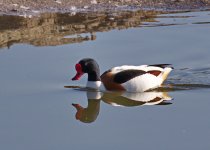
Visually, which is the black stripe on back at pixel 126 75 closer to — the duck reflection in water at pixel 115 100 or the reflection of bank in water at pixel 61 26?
the duck reflection in water at pixel 115 100

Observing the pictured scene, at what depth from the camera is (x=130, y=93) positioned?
11633 millimetres

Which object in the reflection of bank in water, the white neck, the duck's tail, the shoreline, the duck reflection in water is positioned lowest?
the duck reflection in water

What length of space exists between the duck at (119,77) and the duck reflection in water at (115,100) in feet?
0.39

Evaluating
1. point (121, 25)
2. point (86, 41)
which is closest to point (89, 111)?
point (86, 41)

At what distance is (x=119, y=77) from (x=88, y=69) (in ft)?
1.75

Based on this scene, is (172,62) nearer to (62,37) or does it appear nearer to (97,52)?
(97,52)

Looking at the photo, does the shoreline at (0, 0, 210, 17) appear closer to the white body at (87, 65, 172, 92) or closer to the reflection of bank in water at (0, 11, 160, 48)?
the reflection of bank in water at (0, 11, 160, 48)

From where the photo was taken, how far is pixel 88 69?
11.7m

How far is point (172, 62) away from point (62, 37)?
2941 mm

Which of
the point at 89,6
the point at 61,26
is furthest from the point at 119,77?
the point at 89,6

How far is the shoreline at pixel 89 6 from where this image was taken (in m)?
17.5

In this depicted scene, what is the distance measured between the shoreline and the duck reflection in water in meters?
6.14

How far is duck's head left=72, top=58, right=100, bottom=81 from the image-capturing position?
38.1 feet

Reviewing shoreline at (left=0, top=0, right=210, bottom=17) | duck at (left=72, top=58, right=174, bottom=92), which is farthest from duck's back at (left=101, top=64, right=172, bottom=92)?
shoreline at (left=0, top=0, right=210, bottom=17)
